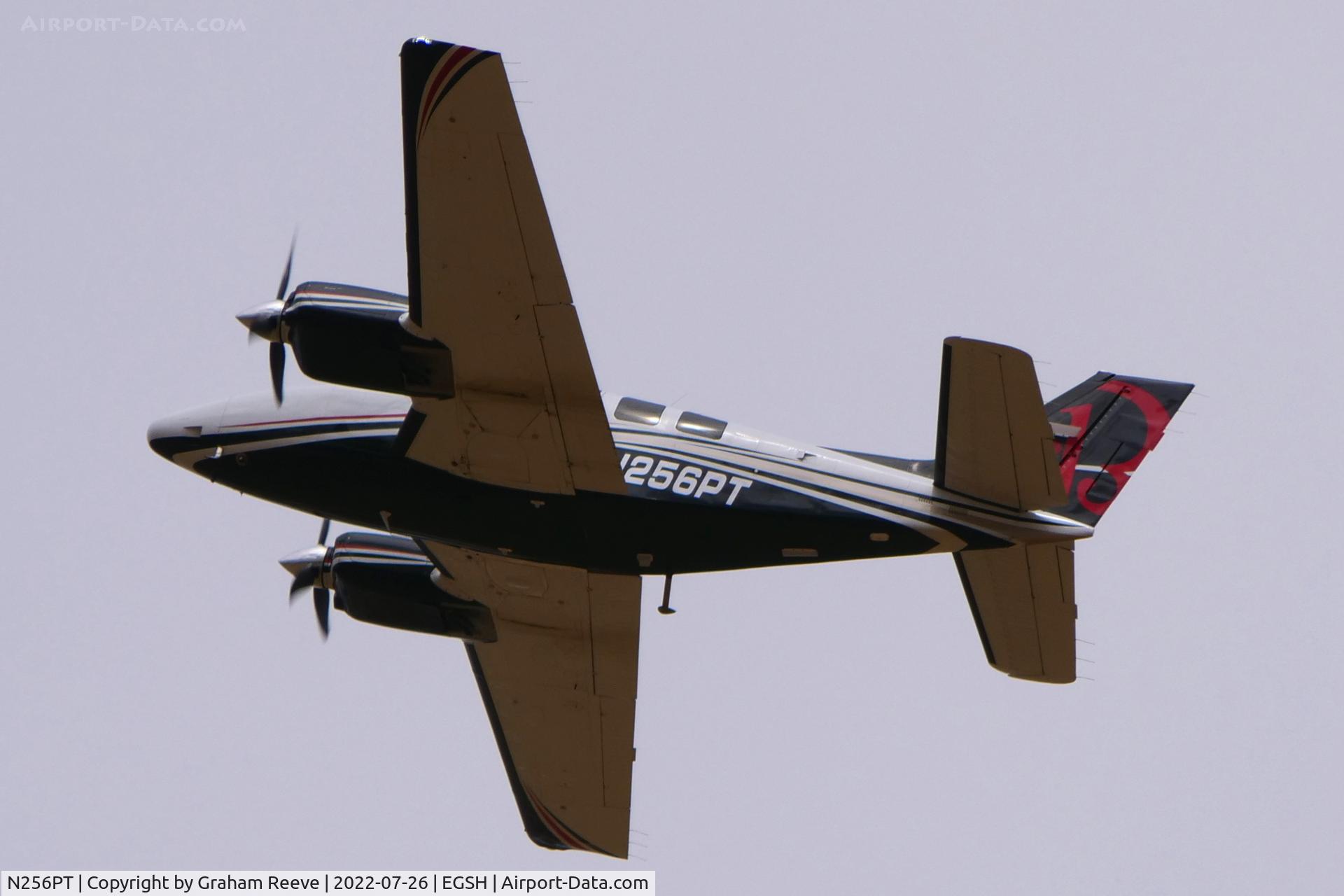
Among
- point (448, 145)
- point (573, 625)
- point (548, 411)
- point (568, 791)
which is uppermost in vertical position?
point (448, 145)

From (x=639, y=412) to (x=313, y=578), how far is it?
7045mm

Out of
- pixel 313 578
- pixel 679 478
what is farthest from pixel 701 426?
pixel 313 578

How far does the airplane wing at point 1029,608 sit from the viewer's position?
22906 millimetres

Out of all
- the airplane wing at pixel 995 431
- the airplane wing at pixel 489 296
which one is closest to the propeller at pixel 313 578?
the airplane wing at pixel 489 296

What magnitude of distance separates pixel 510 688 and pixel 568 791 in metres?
2.02

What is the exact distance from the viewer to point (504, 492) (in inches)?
947

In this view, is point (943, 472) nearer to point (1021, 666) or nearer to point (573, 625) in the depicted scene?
point (1021, 666)

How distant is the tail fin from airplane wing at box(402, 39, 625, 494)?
621 centimetres

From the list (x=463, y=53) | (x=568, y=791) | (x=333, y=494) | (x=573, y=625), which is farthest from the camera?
(x=568, y=791)

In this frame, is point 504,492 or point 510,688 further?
point 510,688

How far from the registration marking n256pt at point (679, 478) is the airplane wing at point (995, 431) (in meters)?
2.63

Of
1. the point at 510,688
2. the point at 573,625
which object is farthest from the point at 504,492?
the point at 510,688

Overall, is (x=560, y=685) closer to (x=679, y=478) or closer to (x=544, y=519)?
(x=544, y=519)

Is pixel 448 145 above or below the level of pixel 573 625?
above
